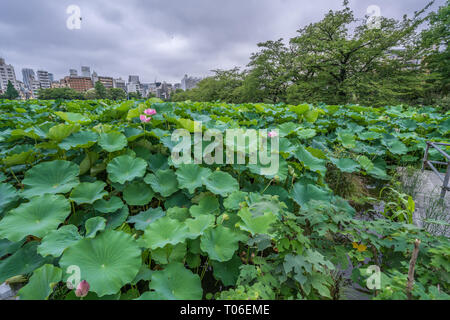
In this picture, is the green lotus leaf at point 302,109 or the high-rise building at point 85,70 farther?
the high-rise building at point 85,70

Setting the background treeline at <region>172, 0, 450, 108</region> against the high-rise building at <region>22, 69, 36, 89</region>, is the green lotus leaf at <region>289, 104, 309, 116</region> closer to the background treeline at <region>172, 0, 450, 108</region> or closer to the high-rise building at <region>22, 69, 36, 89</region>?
the background treeline at <region>172, 0, 450, 108</region>

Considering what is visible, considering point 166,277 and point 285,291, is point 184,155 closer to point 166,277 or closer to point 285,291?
point 166,277

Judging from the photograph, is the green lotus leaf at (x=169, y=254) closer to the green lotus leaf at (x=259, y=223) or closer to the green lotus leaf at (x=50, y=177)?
the green lotus leaf at (x=259, y=223)

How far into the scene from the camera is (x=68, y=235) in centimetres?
104

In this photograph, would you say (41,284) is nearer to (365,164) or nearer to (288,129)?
(288,129)

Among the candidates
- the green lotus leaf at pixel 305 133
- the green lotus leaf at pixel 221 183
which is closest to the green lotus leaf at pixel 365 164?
the green lotus leaf at pixel 305 133

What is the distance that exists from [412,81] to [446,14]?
4584 millimetres

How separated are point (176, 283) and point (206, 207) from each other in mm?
519

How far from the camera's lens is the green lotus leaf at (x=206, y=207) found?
1333 millimetres

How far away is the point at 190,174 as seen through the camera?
154 centimetres

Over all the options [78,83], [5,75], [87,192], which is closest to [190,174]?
[87,192]

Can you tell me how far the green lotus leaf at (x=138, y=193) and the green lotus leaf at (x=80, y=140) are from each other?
0.46 m

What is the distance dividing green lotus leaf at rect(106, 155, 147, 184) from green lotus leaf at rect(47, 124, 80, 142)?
404 mm
